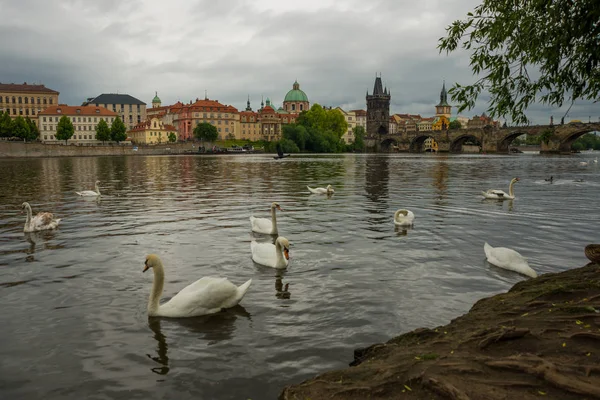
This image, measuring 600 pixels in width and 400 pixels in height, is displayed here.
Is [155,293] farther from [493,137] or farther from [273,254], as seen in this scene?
[493,137]

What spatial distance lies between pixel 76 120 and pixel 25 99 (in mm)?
17671

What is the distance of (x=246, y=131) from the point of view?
189000mm

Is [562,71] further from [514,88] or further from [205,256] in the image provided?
[205,256]

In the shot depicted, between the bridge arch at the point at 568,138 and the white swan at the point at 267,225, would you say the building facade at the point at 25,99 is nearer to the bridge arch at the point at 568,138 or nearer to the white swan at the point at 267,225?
the bridge arch at the point at 568,138

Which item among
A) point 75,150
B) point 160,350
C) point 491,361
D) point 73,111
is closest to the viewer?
point 491,361

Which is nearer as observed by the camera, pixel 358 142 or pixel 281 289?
pixel 281 289

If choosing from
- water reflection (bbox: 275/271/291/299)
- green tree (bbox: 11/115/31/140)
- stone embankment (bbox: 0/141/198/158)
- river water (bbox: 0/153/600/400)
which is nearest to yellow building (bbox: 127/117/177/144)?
stone embankment (bbox: 0/141/198/158)

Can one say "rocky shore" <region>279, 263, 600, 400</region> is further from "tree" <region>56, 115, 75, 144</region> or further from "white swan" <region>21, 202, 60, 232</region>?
"tree" <region>56, 115, 75, 144</region>

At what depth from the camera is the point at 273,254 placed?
9.90 metres

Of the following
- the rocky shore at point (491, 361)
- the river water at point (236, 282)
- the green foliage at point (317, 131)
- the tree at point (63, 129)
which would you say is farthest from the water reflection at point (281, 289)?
the tree at point (63, 129)

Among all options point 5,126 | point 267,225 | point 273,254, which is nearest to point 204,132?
point 5,126

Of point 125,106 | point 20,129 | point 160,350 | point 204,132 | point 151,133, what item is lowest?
point 160,350

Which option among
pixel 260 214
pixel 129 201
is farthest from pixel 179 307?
pixel 129 201

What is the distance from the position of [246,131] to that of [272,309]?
185m
